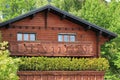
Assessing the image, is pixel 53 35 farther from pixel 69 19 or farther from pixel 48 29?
pixel 69 19

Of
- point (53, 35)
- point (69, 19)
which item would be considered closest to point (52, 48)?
point (53, 35)

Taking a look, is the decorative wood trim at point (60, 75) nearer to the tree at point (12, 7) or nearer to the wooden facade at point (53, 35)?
the wooden facade at point (53, 35)

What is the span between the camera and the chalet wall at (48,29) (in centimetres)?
4038

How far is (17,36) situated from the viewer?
4047 cm

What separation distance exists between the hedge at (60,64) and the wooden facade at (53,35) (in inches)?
25.8

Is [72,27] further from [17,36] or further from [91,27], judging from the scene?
[17,36]

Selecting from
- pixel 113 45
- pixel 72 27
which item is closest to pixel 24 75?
pixel 72 27

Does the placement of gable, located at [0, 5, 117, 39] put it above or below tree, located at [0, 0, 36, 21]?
below

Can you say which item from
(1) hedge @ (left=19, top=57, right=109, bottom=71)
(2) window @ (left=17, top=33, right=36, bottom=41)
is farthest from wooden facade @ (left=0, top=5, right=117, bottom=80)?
(1) hedge @ (left=19, top=57, right=109, bottom=71)

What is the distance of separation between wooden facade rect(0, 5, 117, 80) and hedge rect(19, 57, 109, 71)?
2.15 feet

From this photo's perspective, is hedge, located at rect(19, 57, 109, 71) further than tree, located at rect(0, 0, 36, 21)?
No

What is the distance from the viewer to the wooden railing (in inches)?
1527

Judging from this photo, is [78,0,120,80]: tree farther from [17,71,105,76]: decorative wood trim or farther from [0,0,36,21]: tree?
[17,71,105,76]: decorative wood trim

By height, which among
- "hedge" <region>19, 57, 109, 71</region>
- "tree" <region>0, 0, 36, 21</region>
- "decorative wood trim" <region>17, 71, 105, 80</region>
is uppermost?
"tree" <region>0, 0, 36, 21</region>
